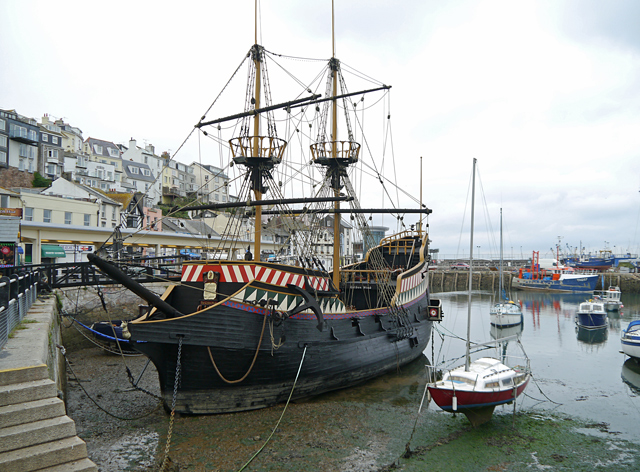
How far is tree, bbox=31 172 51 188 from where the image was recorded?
4640cm

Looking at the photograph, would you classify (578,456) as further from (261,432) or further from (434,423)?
(261,432)

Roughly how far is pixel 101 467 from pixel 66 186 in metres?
38.2

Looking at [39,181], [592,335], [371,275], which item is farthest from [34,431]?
[39,181]

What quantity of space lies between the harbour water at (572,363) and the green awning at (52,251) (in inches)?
1071

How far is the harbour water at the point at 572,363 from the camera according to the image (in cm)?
1406

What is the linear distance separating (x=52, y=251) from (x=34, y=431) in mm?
29411

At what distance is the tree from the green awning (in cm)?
1867

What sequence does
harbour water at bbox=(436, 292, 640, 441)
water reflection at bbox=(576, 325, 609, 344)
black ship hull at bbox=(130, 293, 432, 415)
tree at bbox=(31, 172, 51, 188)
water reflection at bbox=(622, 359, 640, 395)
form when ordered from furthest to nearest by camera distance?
1. tree at bbox=(31, 172, 51, 188)
2. water reflection at bbox=(576, 325, 609, 344)
3. water reflection at bbox=(622, 359, 640, 395)
4. harbour water at bbox=(436, 292, 640, 441)
5. black ship hull at bbox=(130, 293, 432, 415)

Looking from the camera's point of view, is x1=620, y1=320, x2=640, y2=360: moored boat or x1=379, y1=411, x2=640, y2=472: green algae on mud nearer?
x1=379, y1=411, x2=640, y2=472: green algae on mud

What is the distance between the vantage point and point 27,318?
39.0 ft

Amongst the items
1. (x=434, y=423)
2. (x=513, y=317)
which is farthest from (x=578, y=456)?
(x=513, y=317)

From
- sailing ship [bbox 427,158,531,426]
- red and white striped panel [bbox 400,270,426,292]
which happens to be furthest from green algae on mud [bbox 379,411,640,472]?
red and white striped panel [bbox 400,270,426,292]

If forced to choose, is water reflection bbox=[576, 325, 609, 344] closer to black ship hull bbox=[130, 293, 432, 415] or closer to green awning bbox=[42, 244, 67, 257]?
black ship hull bbox=[130, 293, 432, 415]

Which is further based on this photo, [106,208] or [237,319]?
[106,208]
